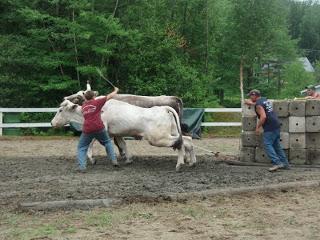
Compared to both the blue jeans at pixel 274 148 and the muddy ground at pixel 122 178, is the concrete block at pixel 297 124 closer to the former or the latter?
the blue jeans at pixel 274 148

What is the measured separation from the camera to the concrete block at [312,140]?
13195mm

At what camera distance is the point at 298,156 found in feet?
43.7

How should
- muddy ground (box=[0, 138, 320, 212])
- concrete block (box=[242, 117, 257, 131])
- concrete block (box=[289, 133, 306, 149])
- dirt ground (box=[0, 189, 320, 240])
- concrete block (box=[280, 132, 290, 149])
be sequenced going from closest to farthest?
1. dirt ground (box=[0, 189, 320, 240])
2. muddy ground (box=[0, 138, 320, 212])
3. concrete block (box=[289, 133, 306, 149])
4. concrete block (box=[280, 132, 290, 149])
5. concrete block (box=[242, 117, 257, 131])

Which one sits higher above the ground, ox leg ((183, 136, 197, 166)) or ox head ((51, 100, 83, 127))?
ox head ((51, 100, 83, 127))

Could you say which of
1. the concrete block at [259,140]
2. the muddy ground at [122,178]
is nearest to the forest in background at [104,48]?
the muddy ground at [122,178]

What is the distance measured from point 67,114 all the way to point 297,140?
5.59 metres

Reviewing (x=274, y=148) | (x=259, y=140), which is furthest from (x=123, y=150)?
(x=274, y=148)

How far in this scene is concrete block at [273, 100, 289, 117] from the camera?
13.2 metres

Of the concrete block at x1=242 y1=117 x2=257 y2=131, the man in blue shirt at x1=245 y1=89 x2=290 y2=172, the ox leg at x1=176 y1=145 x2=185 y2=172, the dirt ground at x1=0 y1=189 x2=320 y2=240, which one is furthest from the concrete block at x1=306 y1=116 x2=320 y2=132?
the dirt ground at x1=0 y1=189 x2=320 y2=240

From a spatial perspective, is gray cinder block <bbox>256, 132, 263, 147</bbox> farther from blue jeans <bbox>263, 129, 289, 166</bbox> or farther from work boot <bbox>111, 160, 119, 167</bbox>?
work boot <bbox>111, 160, 119, 167</bbox>

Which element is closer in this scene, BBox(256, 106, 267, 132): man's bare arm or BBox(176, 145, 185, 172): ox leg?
BBox(176, 145, 185, 172): ox leg

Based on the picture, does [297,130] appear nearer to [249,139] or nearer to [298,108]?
[298,108]

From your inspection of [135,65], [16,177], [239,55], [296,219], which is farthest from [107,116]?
[239,55]

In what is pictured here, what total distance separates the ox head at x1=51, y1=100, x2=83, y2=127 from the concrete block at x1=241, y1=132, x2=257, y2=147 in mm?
3989
